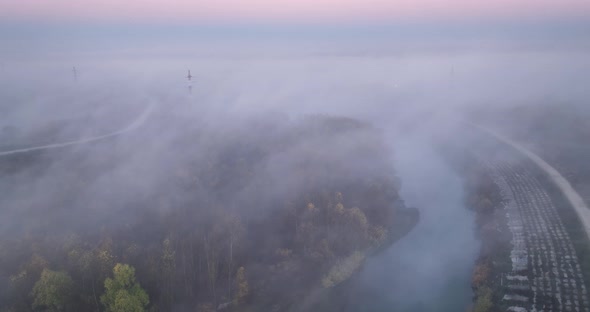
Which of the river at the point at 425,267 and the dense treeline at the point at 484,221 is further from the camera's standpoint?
the river at the point at 425,267

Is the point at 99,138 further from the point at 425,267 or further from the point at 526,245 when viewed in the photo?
the point at 526,245

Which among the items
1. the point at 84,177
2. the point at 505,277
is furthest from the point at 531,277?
the point at 84,177

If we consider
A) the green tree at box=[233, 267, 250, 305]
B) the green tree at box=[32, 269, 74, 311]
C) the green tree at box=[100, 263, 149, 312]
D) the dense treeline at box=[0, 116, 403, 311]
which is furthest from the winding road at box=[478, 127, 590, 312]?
the green tree at box=[32, 269, 74, 311]

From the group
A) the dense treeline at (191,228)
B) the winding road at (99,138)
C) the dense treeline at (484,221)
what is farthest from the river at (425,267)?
the winding road at (99,138)

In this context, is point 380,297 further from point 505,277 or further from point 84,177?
point 84,177

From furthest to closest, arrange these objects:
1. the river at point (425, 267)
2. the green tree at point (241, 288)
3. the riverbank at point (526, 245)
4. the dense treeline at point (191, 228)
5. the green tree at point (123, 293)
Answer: the river at point (425, 267) → the green tree at point (241, 288) → the riverbank at point (526, 245) → the dense treeline at point (191, 228) → the green tree at point (123, 293)

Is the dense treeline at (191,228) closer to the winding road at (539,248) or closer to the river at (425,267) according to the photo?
the river at (425,267)

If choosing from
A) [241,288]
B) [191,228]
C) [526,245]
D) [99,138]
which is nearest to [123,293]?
[241,288]
